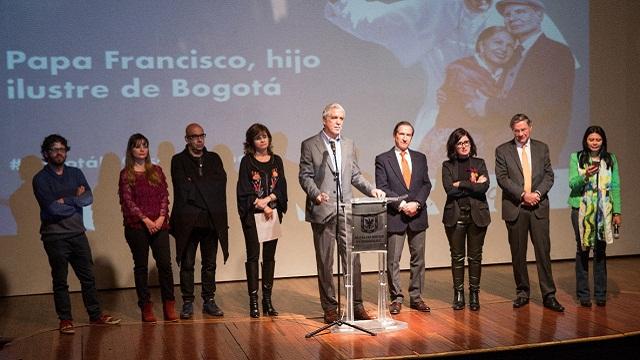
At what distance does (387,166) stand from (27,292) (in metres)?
3.64

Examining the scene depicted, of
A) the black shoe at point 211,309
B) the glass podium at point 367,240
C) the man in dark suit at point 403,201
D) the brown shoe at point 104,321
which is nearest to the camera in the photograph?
the glass podium at point 367,240

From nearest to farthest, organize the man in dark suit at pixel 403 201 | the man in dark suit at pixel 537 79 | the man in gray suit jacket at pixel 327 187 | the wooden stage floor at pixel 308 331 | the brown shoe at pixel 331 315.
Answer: the wooden stage floor at pixel 308 331 → the man in gray suit jacket at pixel 327 187 → the brown shoe at pixel 331 315 → the man in dark suit at pixel 403 201 → the man in dark suit at pixel 537 79

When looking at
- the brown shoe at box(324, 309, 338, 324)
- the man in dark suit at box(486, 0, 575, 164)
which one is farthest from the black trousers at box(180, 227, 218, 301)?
the man in dark suit at box(486, 0, 575, 164)

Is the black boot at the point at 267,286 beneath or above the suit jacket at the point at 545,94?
beneath

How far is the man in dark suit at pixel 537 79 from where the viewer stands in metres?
8.52

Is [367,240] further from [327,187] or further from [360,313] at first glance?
[360,313]

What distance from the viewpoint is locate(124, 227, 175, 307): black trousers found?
607 centimetres

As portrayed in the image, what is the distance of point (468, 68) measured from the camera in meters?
8.42

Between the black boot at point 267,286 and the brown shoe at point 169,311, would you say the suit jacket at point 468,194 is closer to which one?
the black boot at point 267,286

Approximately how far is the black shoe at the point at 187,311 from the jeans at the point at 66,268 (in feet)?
2.08

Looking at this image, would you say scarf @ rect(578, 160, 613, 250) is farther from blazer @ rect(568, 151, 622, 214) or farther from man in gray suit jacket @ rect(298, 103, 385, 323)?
man in gray suit jacket @ rect(298, 103, 385, 323)

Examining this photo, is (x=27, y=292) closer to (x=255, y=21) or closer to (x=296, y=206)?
(x=296, y=206)

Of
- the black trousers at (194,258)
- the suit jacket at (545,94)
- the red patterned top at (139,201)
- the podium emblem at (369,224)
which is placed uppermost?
the suit jacket at (545,94)

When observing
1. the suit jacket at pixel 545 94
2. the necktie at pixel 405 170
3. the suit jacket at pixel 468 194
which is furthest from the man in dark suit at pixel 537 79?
the necktie at pixel 405 170
